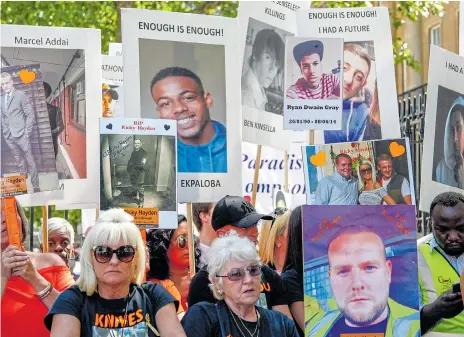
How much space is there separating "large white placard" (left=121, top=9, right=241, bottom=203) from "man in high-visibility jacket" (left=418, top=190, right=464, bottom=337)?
160 cm

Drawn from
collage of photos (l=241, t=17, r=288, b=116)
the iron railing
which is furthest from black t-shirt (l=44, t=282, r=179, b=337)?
the iron railing

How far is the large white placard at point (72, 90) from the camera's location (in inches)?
276

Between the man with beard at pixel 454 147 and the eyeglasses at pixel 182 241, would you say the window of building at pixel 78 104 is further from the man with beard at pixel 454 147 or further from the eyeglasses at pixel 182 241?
the man with beard at pixel 454 147

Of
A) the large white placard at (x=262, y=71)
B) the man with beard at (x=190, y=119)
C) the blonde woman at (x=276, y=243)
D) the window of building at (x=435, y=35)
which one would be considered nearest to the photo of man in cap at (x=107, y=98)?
the large white placard at (x=262, y=71)

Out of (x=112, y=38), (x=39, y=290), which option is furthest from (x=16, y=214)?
(x=112, y=38)

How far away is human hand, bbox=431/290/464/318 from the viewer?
5656 mm

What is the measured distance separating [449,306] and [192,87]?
2.35 meters

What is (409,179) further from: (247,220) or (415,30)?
(415,30)

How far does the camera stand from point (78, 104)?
278 inches

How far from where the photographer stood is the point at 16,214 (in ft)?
19.2

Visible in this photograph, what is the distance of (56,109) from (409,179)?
2.22 m

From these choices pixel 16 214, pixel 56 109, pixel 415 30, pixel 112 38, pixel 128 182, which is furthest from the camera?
pixel 415 30

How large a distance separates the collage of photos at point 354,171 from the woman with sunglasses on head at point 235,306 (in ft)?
5.30

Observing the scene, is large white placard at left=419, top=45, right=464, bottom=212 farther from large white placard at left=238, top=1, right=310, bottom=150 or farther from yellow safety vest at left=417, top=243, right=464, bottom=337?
yellow safety vest at left=417, top=243, right=464, bottom=337
